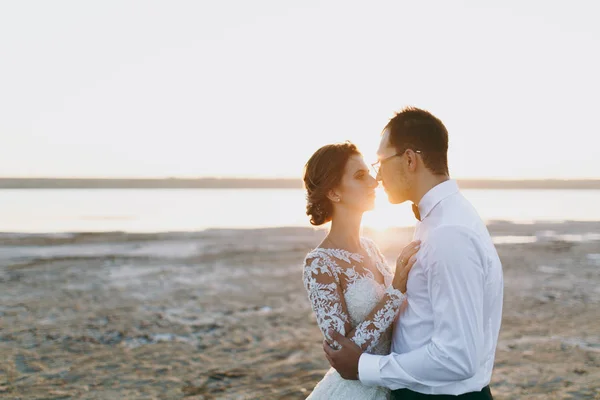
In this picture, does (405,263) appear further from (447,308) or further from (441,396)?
(441,396)

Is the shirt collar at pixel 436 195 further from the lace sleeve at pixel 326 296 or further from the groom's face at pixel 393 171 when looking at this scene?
the lace sleeve at pixel 326 296

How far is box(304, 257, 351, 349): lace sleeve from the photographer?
3289mm

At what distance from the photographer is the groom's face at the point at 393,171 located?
2989 mm

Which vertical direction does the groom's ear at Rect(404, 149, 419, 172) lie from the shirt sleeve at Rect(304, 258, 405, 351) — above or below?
above

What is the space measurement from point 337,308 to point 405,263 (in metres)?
0.55

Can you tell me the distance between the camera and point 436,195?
2.82m

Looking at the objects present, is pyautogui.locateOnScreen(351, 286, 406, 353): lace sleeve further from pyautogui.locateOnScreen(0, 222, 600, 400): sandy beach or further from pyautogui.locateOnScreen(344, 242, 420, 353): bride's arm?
pyautogui.locateOnScreen(0, 222, 600, 400): sandy beach

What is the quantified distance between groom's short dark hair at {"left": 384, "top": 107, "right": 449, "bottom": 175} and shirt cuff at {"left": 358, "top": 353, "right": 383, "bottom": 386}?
3.35 feet

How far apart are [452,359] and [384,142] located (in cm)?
116

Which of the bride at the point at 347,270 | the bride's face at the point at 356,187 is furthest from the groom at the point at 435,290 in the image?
the bride's face at the point at 356,187

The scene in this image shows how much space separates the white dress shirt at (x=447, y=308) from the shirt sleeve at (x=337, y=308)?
19 cm

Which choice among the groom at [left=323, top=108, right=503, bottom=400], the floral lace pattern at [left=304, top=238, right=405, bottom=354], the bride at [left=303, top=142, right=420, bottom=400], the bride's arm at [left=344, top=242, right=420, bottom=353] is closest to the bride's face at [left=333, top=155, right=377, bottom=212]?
the bride at [left=303, top=142, right=420, bottom=400]

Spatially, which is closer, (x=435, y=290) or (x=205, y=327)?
(x=435, y=290)

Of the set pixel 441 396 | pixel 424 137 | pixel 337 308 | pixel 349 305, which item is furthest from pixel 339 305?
pixel 424 137
